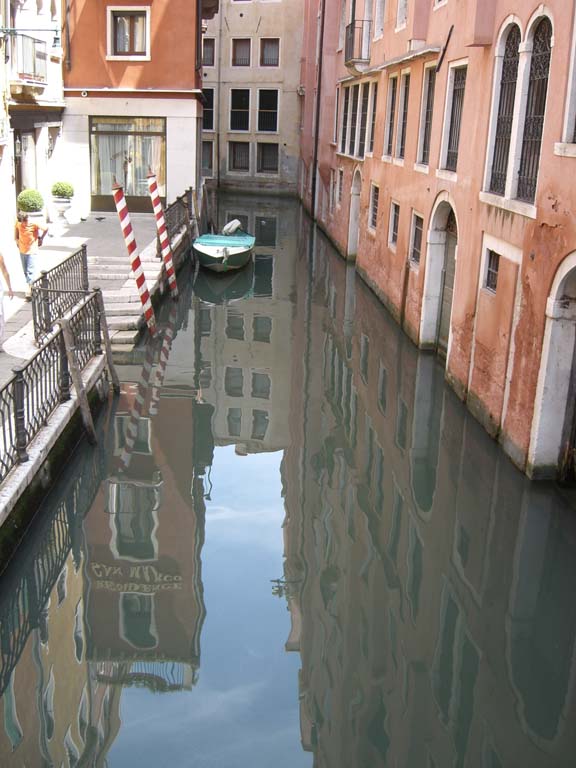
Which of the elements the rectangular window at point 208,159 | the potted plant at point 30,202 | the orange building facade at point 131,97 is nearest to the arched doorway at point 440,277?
the potted plant at point 30,202

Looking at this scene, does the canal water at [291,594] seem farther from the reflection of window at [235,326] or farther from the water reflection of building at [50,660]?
the reflection of window at [235,326]

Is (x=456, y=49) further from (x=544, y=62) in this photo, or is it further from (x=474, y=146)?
(x=544, y=62)

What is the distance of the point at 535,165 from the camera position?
29.7ft

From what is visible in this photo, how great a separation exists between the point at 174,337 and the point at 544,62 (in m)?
7.51

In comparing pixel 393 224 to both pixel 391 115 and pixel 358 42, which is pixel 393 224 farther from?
pixel 358 42

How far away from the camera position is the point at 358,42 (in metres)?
20.0

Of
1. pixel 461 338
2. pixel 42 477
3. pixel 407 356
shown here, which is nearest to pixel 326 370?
pixel 407 356

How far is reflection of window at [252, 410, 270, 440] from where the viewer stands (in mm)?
10312

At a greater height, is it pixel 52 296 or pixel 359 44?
pixel 359 44

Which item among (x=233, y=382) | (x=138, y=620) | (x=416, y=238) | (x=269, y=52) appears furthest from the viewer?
(x=269, y=52)

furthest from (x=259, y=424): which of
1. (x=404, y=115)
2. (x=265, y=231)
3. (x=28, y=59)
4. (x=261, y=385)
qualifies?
(x=265, y=231)

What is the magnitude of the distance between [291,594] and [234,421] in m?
4.06

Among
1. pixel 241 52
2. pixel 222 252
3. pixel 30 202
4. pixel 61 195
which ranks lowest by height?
pixel 222 252

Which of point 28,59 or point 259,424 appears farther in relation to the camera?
point 28,59
